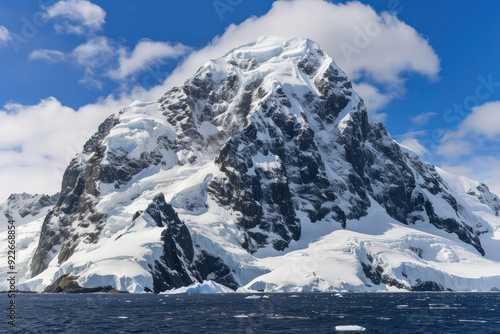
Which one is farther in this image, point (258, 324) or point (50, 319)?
point (50, 319)

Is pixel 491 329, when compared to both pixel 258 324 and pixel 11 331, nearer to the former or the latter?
pixel 258 324

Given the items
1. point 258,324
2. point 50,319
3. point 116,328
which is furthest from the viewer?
point 50,319

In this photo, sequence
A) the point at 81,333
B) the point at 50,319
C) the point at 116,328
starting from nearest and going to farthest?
the point at 81,333, the point at 116,328, the point at 50,319

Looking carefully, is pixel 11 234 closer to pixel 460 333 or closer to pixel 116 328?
pixel 116 328

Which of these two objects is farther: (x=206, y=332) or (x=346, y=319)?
(x=346, y=319)

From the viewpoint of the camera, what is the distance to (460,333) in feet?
214

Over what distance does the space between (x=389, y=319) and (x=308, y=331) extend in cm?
2569

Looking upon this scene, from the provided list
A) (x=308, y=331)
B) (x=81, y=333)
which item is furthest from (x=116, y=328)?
(x=308, y=331)

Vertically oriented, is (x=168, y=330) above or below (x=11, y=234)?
below

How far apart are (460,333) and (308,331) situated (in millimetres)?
20248

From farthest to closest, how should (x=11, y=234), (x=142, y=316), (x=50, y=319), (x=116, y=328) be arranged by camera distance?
(x=142, y=316)
(x=50, y=319)
(x=116, y=328)
(x=11, y=234)

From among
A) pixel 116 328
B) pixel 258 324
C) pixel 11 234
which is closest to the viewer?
pixel 11 234

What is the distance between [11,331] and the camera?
214 feet

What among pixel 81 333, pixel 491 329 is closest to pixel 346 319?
pixel 491 329
